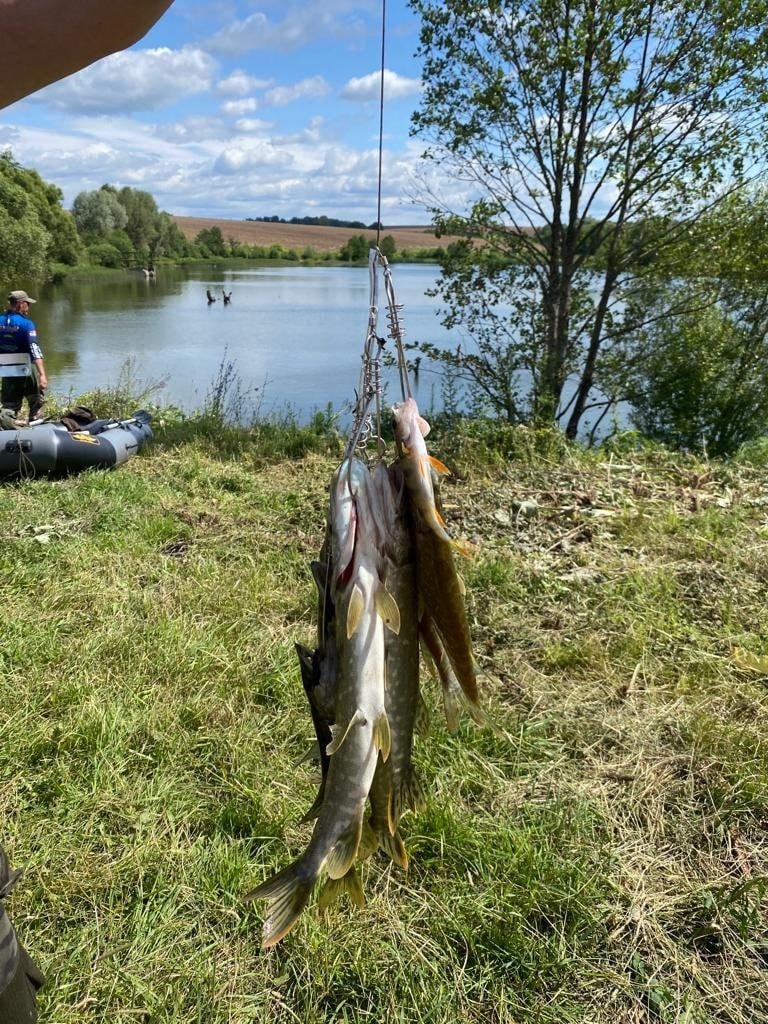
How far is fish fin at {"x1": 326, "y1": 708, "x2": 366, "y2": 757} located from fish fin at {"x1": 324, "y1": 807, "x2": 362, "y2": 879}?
189 mm

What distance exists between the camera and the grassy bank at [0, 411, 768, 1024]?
7.13ft

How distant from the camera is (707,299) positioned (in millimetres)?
9977

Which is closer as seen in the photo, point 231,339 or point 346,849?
point 346,849

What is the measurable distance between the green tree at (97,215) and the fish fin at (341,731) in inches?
2935

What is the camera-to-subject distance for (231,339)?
2344 cm

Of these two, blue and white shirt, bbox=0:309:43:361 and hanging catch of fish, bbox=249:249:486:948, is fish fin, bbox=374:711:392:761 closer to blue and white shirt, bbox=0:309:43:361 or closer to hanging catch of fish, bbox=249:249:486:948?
hanging catch of fish, bbox=249:249:486:948

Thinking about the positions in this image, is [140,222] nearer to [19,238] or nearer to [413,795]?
[19,238]

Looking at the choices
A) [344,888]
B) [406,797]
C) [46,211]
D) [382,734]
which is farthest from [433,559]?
[46,211]

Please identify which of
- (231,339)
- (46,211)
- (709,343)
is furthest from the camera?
(46,211)

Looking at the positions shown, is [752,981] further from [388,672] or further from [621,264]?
[621,264]

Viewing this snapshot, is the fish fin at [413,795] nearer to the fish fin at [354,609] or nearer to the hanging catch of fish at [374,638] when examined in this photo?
the hanging catch of fish at [374,638]

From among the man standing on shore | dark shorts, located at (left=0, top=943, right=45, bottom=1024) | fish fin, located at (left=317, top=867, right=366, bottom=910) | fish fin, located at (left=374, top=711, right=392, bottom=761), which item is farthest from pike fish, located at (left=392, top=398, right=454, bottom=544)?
the man standing on shore

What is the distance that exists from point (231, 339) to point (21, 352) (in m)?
13.6

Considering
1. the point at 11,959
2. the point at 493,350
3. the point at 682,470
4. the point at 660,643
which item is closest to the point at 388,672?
the point at 11,959
